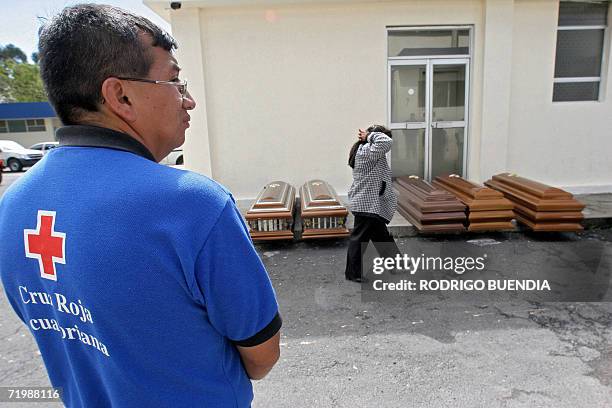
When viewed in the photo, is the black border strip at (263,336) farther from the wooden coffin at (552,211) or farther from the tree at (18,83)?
the tree at (18,83)

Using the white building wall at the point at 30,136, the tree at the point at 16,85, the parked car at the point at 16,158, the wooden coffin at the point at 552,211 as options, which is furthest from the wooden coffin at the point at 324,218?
the tree at the point at 16,85

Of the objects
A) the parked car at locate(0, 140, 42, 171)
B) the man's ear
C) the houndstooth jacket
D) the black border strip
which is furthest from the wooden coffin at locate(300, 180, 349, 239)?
the parked car at locate(0, 140, 42, 171)

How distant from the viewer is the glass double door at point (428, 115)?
24.5 ft

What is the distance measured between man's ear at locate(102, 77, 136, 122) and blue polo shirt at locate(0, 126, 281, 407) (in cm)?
6

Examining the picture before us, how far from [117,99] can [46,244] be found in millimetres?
382

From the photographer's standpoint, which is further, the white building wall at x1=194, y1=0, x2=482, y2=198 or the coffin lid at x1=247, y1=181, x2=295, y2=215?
the white building wall at x1=194, y1=0, x2=482, y2=198

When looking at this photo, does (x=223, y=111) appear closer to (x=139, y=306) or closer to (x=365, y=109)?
(x=365, y=109)

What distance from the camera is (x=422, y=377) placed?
2793 mm

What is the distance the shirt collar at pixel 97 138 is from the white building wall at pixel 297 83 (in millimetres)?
6532

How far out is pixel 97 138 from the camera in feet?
3.07

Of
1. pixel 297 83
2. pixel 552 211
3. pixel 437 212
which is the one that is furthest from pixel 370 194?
pixel 297 83

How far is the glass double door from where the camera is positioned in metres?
7.47

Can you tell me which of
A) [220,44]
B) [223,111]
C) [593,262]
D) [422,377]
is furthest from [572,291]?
[220,44]

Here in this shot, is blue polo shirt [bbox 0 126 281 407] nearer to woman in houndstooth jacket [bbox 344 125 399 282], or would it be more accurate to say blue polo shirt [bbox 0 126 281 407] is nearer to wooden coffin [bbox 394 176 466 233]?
woman in houndstooth jacket [bbox 344 125 399 282]
